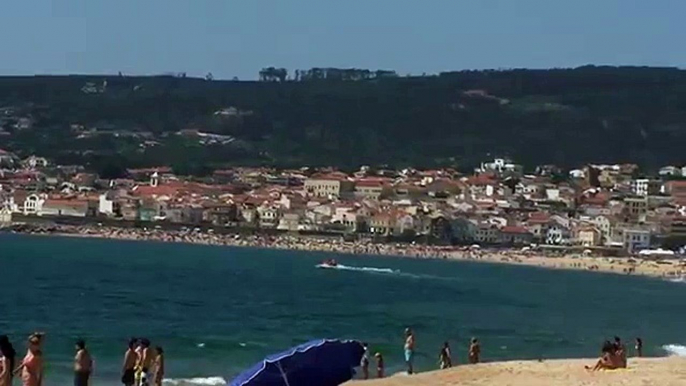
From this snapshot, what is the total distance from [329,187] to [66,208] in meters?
29.7

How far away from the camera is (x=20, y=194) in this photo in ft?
454

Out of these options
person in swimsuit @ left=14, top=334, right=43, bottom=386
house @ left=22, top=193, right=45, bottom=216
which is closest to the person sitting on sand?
person in swimsuit @ left=14, top=334, right=43, bottom=386

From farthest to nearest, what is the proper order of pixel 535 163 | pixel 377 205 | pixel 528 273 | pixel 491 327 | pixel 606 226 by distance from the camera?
1. pixel 535 163
2. pixel 377 205
3. pixel 606 226
4. pixel 528 273
5. pixel 491 327

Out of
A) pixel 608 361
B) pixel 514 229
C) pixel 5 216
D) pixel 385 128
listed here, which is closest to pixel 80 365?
pixel 608 361

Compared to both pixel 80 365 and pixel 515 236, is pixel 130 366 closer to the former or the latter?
pixel 80 365

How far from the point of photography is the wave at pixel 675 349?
107 ft

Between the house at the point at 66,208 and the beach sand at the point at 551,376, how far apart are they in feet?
377

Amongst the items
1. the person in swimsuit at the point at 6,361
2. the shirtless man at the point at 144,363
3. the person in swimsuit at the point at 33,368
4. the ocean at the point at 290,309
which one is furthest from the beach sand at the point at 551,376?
the person in swimsuit at the point at 6,361

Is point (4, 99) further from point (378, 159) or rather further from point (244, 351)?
point (244, 351)

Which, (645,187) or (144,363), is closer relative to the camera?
(144,363)

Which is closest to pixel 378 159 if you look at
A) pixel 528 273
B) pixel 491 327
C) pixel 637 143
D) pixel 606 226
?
pixel 637 143

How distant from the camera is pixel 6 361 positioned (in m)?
12.2

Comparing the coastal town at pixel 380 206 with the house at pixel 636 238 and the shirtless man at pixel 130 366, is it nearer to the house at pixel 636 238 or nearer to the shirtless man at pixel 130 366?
the house at pixel 636 238

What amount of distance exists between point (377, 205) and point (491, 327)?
94.1 m
